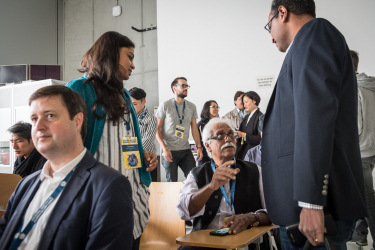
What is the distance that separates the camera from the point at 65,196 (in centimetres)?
94

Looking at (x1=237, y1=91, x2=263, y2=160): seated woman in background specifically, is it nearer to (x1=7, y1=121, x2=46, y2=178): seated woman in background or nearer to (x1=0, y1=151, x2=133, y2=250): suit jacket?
(x1=7, y1=121, x2=46, y2=178): seated woman in background

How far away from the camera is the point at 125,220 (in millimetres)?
919

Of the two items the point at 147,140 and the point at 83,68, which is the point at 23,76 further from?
the point at 83,68

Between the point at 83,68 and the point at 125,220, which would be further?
Result: the point at 83,68

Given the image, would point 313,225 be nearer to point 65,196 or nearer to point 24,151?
point 65,196

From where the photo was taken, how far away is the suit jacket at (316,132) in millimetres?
866

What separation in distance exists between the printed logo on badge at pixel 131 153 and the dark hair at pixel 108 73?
4.7 inches

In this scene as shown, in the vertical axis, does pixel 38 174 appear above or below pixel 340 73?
below

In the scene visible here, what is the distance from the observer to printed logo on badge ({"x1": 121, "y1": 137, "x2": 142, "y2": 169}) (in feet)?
4.46

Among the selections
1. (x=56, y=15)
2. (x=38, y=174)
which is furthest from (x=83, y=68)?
(x=56, y=15)

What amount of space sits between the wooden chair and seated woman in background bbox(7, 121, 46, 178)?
1.06 m

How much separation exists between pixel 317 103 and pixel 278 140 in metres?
0.21

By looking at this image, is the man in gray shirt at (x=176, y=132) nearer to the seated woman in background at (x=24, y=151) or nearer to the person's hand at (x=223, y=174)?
the seated woman in background at (x=24, y=151)

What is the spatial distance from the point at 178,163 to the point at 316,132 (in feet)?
10.5
